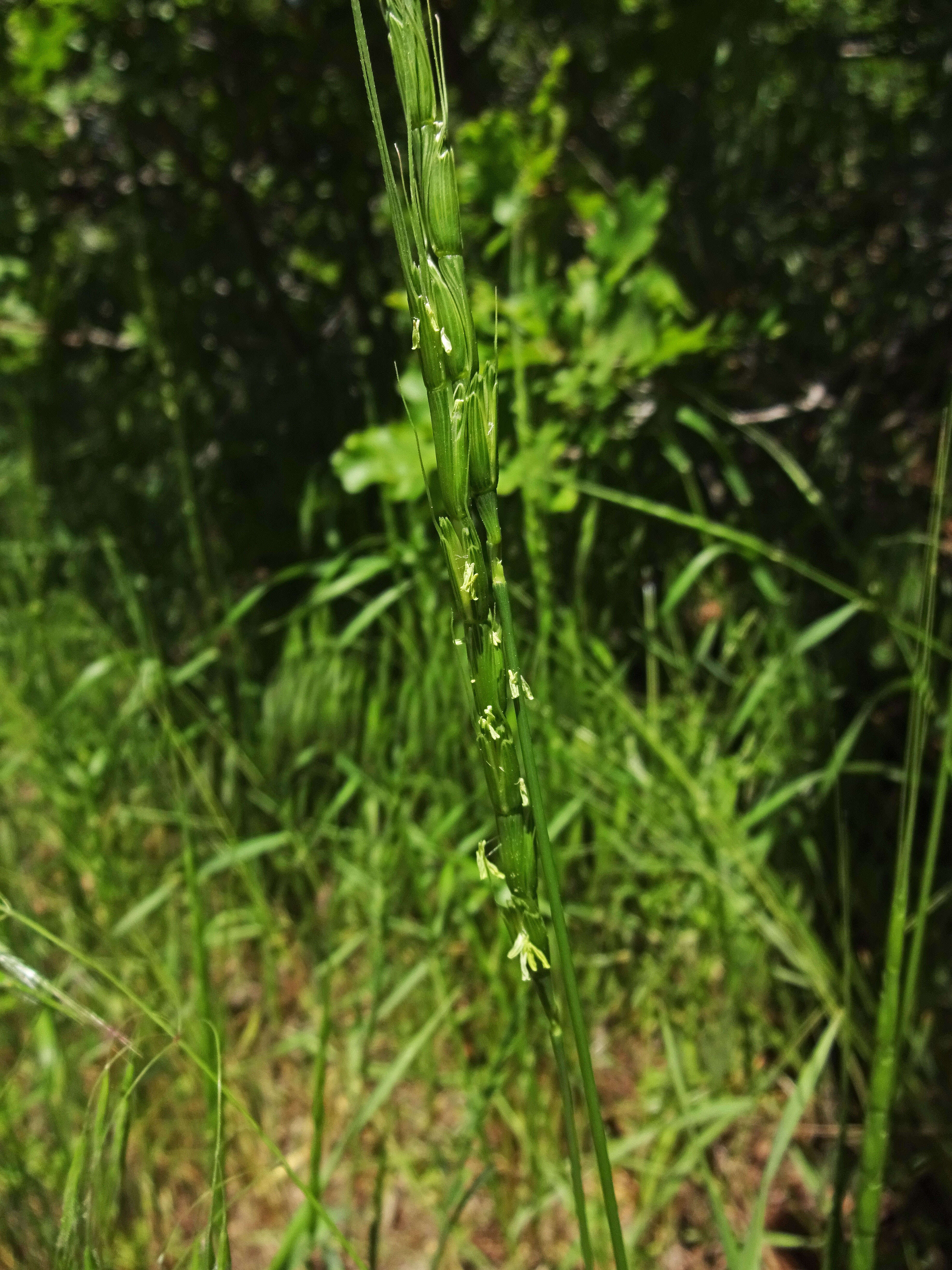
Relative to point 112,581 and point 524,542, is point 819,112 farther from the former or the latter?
point 112,581

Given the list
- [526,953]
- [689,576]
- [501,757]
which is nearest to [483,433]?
[501,757]

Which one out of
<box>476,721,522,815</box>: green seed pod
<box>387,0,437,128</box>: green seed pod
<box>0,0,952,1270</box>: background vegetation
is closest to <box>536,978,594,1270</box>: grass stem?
<box>476,721,522,815</box>: green seed pod

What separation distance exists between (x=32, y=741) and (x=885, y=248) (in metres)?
1.66

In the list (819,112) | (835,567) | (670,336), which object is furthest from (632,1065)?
(819,112)

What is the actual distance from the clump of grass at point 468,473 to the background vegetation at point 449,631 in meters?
0.30

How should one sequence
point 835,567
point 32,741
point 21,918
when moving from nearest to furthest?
point 21,918 → point 32,741 → point 835,567

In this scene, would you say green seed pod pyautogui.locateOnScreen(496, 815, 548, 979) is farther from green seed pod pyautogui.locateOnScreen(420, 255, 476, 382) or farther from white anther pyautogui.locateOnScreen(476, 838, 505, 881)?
green seed pod pyautogui.locateOnScreen(420, 255, 476, 382)

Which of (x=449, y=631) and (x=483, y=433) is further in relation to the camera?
(x=449, y=631)

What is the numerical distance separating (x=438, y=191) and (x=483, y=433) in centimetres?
11

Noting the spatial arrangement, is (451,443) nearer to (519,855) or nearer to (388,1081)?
(519,855)

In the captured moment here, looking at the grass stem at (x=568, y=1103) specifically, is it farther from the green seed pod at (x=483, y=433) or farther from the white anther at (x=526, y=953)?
the green seed pod at (x=483, y=433)

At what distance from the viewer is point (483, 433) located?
0.49m

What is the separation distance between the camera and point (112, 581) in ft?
6.97

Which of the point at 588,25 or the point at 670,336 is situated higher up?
the point at 588,25
